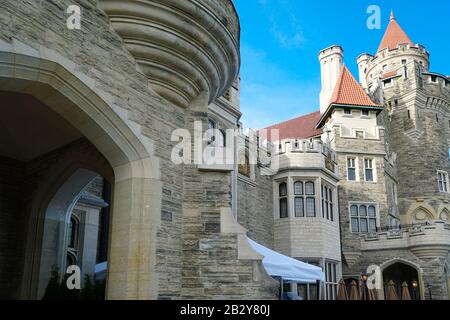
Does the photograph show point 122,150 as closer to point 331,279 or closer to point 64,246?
point 64,246

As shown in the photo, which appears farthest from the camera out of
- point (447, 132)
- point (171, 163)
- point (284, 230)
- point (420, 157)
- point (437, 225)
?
point (447, 132)

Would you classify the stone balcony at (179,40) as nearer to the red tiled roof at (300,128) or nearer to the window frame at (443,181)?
the red tiled roof at (300,128)

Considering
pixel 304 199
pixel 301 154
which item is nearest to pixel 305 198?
pixel 304 199

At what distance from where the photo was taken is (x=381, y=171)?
22.2 m

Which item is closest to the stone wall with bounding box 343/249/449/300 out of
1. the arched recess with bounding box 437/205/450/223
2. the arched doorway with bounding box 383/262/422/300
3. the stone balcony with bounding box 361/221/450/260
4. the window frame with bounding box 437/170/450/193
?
the stone balcony with bounding box 361/221/450/260

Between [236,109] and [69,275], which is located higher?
[236,109]

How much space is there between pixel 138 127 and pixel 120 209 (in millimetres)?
1057

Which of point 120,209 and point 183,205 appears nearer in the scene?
point 120,209

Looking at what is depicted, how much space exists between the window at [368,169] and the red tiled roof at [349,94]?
308 centimetres

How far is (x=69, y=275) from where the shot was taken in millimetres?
8500

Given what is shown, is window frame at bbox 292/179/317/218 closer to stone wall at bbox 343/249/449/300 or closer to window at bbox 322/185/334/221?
window at bbox 322/185/334/221

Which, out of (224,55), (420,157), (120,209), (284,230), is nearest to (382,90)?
(420,157)

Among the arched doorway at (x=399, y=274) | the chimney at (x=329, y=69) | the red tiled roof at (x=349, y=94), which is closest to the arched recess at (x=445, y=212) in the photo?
the arched doorway at (x=399, y=274)

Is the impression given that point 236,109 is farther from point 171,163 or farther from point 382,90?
point 382,90
